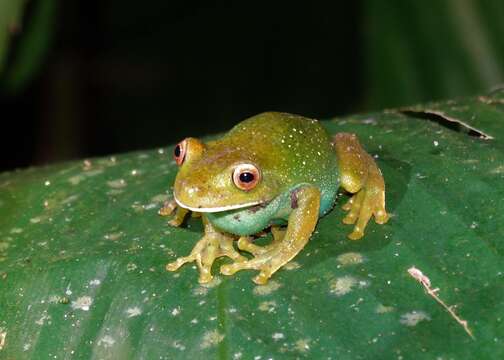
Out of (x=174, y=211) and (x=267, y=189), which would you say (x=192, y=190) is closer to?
(x=267, y=189)

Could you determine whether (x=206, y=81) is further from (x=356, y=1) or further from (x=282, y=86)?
(x=356, y=1)

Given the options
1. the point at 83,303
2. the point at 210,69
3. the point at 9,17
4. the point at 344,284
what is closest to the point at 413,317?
the point at 344,284

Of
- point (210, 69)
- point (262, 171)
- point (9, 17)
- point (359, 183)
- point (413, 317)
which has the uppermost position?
point (9, 17)

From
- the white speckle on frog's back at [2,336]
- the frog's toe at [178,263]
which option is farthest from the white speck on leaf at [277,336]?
the white speckle on frog's back at [2,336]

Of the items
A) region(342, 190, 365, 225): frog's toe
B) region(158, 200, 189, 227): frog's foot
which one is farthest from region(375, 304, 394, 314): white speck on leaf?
region(158, 200, 189, 227): frog's foot

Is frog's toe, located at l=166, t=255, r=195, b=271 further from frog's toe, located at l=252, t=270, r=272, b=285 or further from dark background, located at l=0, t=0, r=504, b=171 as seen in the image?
dark background, located at l=0, t=0, r=504, b=171
